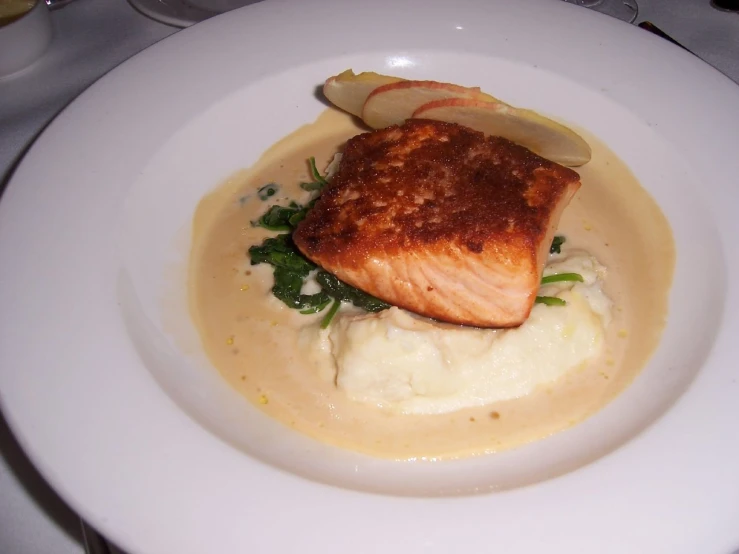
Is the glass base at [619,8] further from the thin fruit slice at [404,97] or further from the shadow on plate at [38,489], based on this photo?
the shadow on plate at [38,489]

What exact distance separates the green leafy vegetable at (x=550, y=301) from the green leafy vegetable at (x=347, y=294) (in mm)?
611

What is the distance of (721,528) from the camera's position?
5.57ft

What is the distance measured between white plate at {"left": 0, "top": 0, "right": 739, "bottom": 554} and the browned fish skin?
595 mm

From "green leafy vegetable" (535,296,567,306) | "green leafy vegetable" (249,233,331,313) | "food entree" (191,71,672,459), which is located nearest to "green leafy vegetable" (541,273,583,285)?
"food entree" (191,71,672,459)

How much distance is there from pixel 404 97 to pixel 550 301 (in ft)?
3.56

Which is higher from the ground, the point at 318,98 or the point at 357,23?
the point at 357,23

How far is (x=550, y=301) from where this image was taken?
2.52 metres

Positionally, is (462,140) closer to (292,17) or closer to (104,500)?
(292,17)

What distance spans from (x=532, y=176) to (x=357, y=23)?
149cm

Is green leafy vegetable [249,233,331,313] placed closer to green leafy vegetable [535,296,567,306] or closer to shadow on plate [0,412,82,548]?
green leafy vegetable [535,296,567,306]

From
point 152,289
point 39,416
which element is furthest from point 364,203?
point 39,416

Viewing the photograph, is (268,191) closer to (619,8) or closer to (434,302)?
(434,302)

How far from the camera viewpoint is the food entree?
2355mm

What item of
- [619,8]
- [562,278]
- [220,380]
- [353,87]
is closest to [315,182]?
[353,87]
